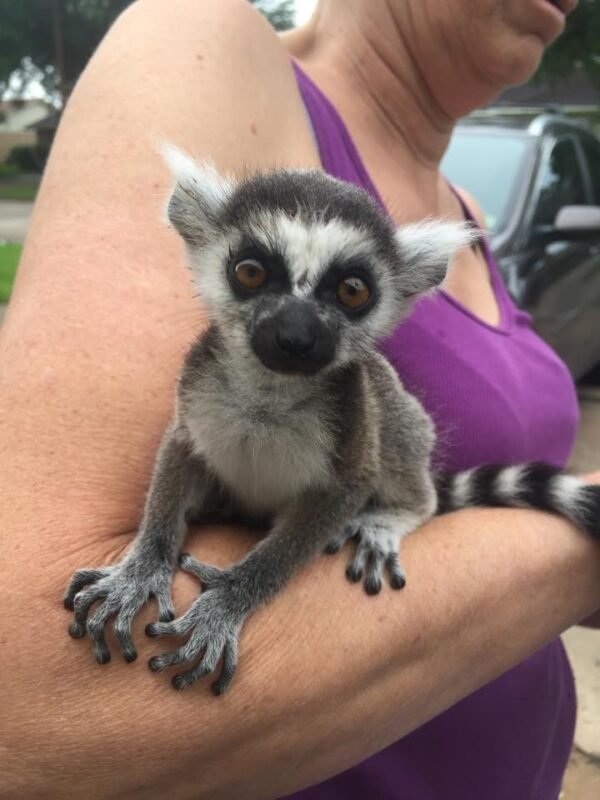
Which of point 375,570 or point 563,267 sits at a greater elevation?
point 375,570

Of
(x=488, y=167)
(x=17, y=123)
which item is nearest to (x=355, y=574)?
(x=488, y=167)

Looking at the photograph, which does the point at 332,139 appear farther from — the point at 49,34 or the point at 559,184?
the point at 49,34

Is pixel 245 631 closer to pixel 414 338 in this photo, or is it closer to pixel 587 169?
pixel 414 338

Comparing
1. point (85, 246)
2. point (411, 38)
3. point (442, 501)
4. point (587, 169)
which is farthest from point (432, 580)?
point (587, 169)

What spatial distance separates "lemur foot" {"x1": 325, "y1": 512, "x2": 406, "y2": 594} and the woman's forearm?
0.02 meters

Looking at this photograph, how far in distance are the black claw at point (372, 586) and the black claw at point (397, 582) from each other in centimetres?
2

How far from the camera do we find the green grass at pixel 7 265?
15.0 ft

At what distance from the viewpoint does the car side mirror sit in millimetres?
3479

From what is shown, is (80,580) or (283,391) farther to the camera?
(283,391)

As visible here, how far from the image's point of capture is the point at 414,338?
3.97 ft

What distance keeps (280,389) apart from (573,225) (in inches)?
113

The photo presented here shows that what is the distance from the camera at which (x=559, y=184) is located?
12.7 ft

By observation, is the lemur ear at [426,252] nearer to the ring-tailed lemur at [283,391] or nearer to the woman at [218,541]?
the ring-tailed lemur at [283,391]

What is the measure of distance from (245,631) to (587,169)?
Answer: 4.31 m
